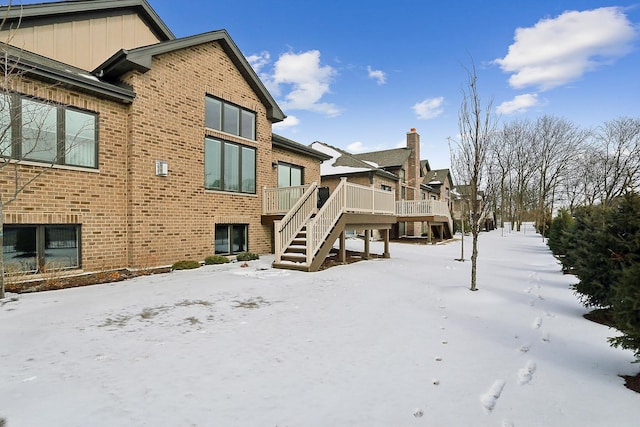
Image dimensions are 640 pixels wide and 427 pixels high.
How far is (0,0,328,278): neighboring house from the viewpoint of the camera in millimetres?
7523

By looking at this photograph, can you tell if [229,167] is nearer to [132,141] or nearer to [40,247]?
[132,141]

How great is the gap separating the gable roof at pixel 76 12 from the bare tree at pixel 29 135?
1438mm

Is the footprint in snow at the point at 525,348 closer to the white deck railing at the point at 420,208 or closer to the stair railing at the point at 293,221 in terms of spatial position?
the stair railing at the point at 293,221

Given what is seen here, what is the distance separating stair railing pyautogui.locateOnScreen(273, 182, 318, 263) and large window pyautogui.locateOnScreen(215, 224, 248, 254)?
2.60 metres

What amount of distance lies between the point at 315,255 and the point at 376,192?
426 centimetres

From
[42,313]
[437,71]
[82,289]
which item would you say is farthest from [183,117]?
[437,71]

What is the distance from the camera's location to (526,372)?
3.50 metres

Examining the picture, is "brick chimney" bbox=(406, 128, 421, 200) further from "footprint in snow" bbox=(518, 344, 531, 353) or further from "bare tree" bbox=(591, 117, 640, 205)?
"footprint in snow" bbox=(518, 344, 531, 353)

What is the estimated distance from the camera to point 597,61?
1588 centimetres

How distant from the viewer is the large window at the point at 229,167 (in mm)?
11383

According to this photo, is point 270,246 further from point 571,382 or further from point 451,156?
point 571,382

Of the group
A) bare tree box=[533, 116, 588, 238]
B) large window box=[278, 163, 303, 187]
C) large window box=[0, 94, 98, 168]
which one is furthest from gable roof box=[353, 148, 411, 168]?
bare tree box=[533, 116, 588, 238]

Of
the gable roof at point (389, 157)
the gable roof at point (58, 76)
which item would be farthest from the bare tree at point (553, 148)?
the gable roof at point (58, 76)

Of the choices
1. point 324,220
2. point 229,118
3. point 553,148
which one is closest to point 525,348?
point 324,220
